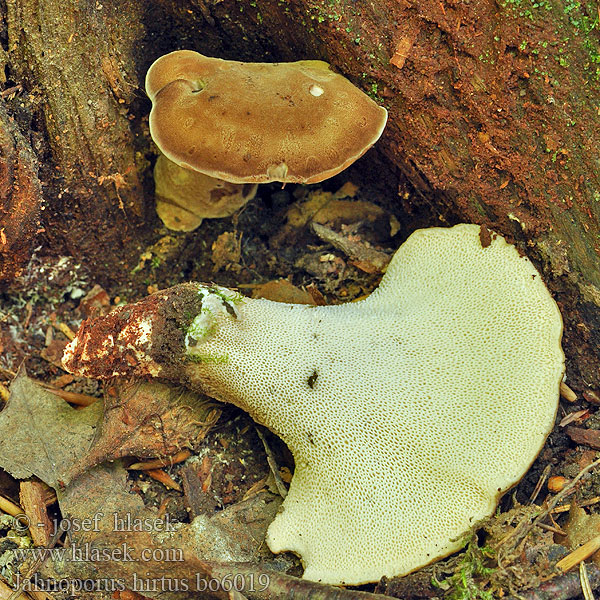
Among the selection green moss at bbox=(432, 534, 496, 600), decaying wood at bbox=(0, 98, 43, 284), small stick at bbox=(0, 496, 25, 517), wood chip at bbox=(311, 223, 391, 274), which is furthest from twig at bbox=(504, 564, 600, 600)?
decaying wood at bbox=(0, 98, 43, 284)

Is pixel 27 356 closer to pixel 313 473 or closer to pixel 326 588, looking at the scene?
pixel 313 473

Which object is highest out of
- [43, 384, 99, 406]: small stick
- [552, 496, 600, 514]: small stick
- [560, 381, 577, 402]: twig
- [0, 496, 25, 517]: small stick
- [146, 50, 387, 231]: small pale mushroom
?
[146, 50, 387, 231]: small pale mushroom

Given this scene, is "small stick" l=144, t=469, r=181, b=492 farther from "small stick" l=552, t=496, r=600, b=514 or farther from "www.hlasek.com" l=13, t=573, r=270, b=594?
"small stick" l=552, t=496, r=600, b=514

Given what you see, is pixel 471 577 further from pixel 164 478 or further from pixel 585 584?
pixel 164 478

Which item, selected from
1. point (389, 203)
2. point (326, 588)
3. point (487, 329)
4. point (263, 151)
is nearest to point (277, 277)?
point (389, 203)

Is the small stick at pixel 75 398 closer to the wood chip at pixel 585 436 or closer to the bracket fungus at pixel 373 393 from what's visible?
the bracket fungus at pixel 373 393

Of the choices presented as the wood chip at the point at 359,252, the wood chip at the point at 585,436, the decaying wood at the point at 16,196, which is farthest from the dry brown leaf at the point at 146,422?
the wood chip at the point at 585,436
